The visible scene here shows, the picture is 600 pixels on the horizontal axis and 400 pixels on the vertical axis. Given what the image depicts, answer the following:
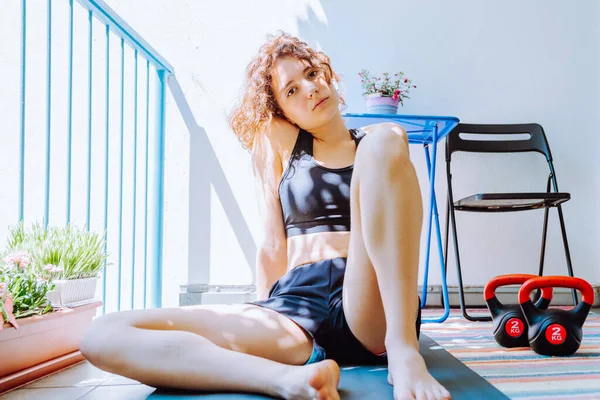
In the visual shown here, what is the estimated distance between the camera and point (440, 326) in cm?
192

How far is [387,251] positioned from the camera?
87cm

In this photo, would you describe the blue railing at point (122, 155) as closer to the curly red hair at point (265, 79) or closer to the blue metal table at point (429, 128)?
the curly red hair at point (265, 79)

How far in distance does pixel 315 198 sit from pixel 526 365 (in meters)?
0.78

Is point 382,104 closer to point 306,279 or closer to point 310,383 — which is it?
point 306,279

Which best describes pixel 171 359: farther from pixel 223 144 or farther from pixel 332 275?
pixel 223 144

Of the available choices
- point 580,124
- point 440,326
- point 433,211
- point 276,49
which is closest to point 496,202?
point 433,211

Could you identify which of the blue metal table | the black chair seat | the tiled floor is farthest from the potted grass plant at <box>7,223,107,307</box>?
the black chair seat

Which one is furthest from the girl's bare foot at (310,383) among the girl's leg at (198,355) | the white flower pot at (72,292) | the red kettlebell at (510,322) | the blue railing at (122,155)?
the blue railing at (122,155)

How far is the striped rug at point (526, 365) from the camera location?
111 cm

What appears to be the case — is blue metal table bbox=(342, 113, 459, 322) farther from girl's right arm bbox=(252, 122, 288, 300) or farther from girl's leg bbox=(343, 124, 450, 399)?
girl's leg bbox=(343, 124, 450, 399)

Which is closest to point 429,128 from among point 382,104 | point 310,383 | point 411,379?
point 382,104

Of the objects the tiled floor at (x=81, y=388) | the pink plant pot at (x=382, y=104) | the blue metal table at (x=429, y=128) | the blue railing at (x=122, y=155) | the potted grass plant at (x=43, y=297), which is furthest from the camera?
the pink plant pot at (x=382, y=104)

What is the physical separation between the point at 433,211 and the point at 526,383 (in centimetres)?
108

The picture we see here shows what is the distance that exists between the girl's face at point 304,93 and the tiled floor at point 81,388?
0.72m
